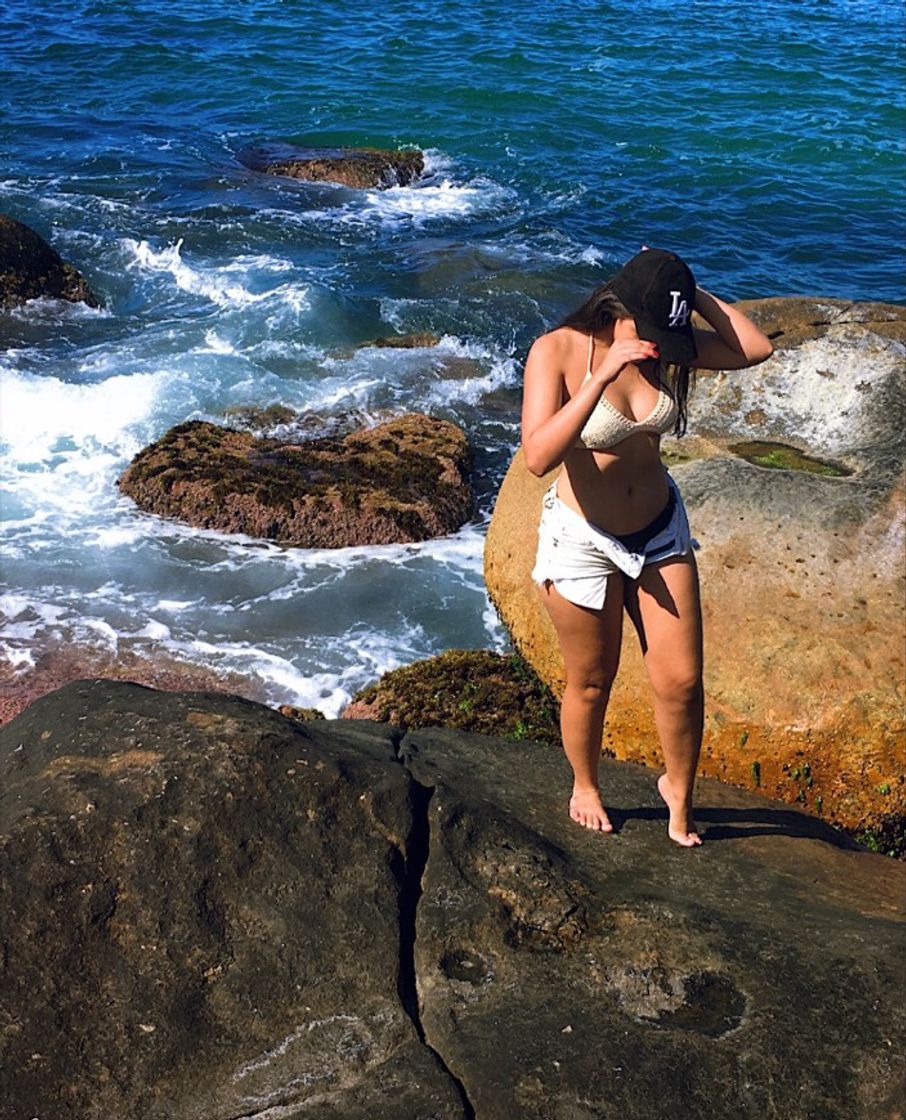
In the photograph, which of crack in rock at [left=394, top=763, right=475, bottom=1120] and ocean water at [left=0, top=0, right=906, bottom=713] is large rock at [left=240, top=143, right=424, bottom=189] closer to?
ocean water at [left=0, top=0, right=906, bottom=713]

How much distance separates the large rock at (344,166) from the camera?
20.7 m

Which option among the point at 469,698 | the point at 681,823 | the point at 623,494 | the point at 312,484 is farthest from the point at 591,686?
the point at 312,484

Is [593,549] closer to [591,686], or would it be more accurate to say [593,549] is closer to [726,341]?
[591,686]

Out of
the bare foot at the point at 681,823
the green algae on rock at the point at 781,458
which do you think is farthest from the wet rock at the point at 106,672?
the bare foot at the point at 681,823

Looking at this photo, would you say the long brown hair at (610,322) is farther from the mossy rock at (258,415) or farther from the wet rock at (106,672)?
the mossy rock at (258,415)

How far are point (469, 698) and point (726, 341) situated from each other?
3.27m

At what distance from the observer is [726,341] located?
15.1 ft

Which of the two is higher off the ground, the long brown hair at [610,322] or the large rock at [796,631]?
the long brown hair at [610,322]

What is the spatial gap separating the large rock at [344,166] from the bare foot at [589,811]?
1696 cm

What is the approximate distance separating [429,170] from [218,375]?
943 centimetres

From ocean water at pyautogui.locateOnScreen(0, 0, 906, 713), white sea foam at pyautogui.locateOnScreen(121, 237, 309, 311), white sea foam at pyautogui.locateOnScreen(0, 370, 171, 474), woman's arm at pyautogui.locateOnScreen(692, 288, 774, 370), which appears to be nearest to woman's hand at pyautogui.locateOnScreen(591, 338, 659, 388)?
woman's arm at pyautogui.locateOnScreen(692, 288, 774, 370)

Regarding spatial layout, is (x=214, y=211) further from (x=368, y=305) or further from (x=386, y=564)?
(x=386, y=564)

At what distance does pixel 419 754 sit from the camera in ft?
17.9

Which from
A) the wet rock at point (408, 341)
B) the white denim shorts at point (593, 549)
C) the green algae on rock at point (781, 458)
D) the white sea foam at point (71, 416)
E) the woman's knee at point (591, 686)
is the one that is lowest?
the white sea foam at point (71, 416)
